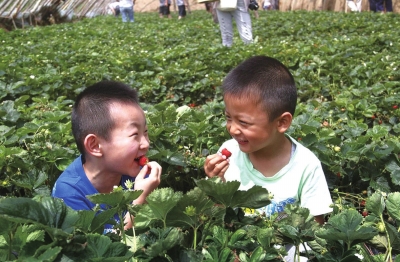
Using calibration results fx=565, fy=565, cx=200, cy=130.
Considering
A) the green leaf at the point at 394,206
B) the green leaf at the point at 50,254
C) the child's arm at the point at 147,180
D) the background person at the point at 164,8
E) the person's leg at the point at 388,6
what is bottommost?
the person's leg at the point at 388,6

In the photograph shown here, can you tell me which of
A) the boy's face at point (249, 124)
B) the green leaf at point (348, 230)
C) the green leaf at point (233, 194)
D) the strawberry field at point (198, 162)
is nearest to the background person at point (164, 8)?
the strawberry field at point (198, 162)

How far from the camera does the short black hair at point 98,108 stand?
7.23 ft

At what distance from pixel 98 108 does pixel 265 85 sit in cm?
67

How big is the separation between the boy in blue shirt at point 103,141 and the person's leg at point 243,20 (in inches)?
236

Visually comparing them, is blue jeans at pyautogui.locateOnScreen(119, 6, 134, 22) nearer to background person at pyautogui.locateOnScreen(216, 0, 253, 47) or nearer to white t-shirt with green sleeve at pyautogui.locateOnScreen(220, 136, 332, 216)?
background person at pyautogui.locateOnScreen(216, 0, 253, 47)

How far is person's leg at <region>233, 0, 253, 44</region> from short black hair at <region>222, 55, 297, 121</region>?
19.2 ft

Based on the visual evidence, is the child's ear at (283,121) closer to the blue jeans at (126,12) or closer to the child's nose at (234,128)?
the child's nose at (234,128)

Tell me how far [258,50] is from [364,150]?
4160 millimetres

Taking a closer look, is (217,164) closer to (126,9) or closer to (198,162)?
(198,162)

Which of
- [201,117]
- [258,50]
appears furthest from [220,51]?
[201,117]

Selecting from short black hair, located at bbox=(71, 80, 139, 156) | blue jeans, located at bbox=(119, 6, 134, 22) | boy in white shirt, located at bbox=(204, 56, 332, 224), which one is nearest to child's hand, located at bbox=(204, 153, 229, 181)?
boy in white shirt, located at bbox=(204, 56, 332, 224)

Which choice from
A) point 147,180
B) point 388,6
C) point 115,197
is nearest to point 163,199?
point 115,197

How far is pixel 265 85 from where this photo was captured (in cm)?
226

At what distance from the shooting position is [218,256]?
1.09 m
